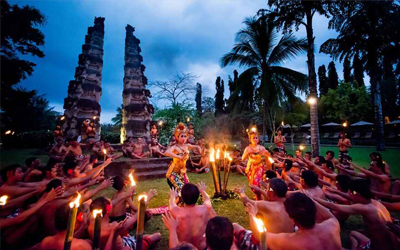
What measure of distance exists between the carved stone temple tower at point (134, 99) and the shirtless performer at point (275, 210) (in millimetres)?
14262

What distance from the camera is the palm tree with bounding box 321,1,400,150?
1312 centimetres

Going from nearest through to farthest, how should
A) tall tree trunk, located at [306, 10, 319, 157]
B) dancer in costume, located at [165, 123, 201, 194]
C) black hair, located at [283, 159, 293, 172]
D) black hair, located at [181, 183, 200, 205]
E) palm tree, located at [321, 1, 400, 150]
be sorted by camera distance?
black hair, located at [181, 183, 200, 205] → dancer in costume, located at [165, 123, 201, 194] → black hair, located at [283, 159, 293, 172] → tall tree trunk, located at [306, 10, 319, 157] → palm tree, located at [321, 1, 400, 150]

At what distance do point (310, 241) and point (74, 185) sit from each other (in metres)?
4.55

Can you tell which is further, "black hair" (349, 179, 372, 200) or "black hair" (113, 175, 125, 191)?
"black hair" (113, 175, 125, 191)

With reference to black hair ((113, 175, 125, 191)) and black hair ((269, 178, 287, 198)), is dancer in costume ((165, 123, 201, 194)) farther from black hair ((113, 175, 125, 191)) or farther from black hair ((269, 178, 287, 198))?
black hair ((269, 178, 287, 198))

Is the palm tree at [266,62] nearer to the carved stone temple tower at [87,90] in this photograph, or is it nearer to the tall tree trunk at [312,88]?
the tall tree trunk at [312,88]

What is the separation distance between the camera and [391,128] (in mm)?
24781

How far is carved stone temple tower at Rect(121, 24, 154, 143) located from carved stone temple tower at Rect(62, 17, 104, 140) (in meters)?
2.20

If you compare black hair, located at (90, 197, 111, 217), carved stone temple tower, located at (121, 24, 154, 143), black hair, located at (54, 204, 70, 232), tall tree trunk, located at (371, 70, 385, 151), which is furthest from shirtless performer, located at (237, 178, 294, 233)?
tall tree trunk, located at (371, 70, 385, 151)

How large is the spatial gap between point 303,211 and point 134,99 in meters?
16.5

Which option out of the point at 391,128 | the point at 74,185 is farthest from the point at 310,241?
the point at 391,128

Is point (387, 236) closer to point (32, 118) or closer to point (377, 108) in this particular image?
point (377, 108)

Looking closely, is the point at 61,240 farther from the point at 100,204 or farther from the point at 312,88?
the point at 312,88

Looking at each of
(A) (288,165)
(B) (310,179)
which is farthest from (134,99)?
(B) (310,179)
